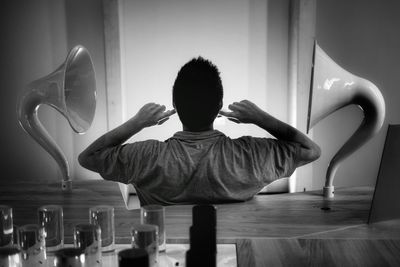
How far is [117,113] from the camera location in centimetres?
268

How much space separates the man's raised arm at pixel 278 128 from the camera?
5.83 feet

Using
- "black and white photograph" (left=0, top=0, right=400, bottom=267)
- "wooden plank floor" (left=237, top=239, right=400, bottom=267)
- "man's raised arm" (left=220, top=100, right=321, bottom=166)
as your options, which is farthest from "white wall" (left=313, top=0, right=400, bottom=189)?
"wooden plank floor" (left=237, top=239, right=400, bottom=267)

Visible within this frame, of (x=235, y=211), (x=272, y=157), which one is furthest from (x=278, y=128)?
(x=235, y=211)

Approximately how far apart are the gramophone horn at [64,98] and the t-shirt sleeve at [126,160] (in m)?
0.27

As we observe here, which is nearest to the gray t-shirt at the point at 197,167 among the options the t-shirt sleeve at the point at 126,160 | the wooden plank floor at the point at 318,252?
the t-shirt sleeve at the point at 126,160

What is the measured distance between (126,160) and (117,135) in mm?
111

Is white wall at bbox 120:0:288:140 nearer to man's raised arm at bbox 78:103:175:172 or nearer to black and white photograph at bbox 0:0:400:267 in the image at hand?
black and white photograph at bbox 0:0:400:267

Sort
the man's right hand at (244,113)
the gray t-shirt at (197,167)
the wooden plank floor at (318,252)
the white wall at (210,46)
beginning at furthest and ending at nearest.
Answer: the white wall at (210,46)
the man's right hand at (244,113)
the gray t-shirt at (197,167)
the wooden plank floor at (318,252)

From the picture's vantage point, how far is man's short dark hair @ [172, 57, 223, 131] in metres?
1.83

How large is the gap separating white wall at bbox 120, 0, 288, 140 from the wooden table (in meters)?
0.90

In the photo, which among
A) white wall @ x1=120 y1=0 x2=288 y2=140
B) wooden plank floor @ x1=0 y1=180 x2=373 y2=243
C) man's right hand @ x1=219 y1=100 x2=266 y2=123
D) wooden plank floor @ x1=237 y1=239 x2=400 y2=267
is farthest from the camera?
white wall @ x1=120 y1=0 x2=288 y2=140

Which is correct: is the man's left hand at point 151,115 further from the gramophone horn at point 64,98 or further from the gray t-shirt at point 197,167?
the gramophone horn at point 64,98

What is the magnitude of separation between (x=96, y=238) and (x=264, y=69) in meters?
2.01

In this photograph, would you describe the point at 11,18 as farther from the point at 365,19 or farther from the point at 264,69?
the point at 365,19
